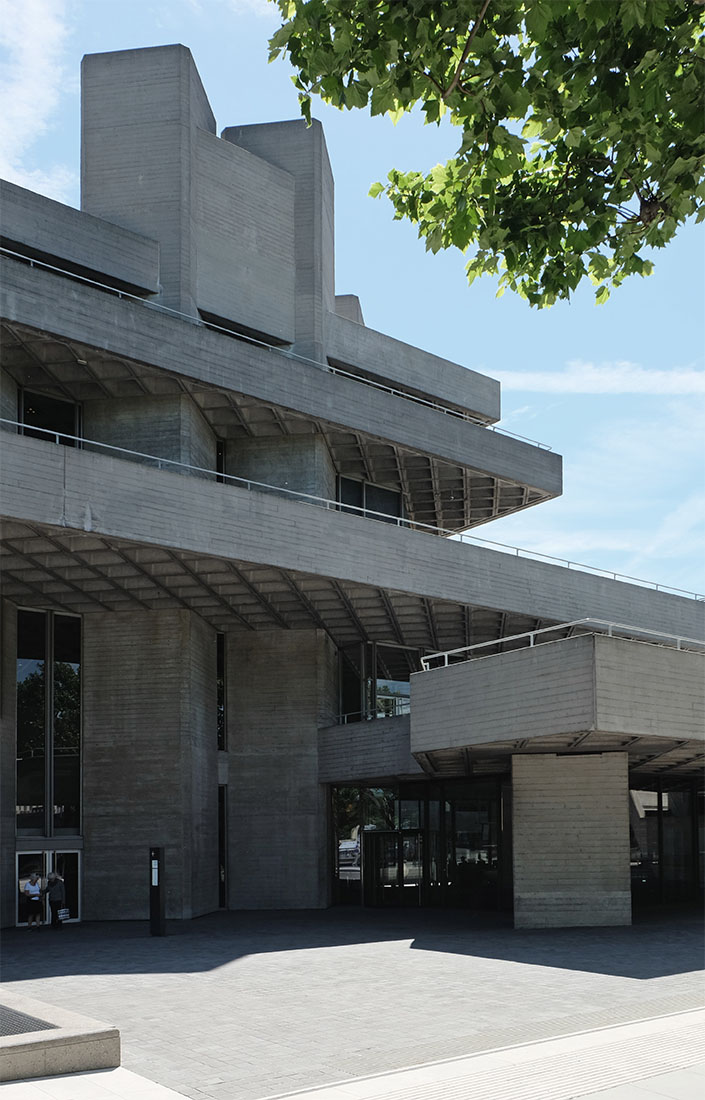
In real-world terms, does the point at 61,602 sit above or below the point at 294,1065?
above

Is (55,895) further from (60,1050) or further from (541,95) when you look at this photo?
(541,95)

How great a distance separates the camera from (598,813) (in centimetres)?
2175

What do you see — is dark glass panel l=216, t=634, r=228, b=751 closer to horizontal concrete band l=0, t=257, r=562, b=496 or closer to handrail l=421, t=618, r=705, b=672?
handrail l=421, t=618, r=705, b=672

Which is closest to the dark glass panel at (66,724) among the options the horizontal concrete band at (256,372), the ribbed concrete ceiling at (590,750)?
the horizontal concrete band at (256,372)

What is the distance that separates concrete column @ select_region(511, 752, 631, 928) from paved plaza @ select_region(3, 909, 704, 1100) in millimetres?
610

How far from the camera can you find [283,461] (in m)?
29.8

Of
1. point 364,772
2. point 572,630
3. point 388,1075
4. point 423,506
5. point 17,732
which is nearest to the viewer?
point 388,1075

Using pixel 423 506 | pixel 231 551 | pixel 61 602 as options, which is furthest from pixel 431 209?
pixel 423 506

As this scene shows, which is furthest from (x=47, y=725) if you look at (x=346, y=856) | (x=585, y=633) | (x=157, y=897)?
(x=585, y=633)

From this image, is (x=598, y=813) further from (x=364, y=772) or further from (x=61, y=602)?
(x=61, y=602)

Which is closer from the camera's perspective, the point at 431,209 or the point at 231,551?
the point at 431,209

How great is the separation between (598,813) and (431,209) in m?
16.3

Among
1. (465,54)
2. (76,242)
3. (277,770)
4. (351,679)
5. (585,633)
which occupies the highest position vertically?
(76,242)

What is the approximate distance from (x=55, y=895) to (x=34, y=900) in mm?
1290
